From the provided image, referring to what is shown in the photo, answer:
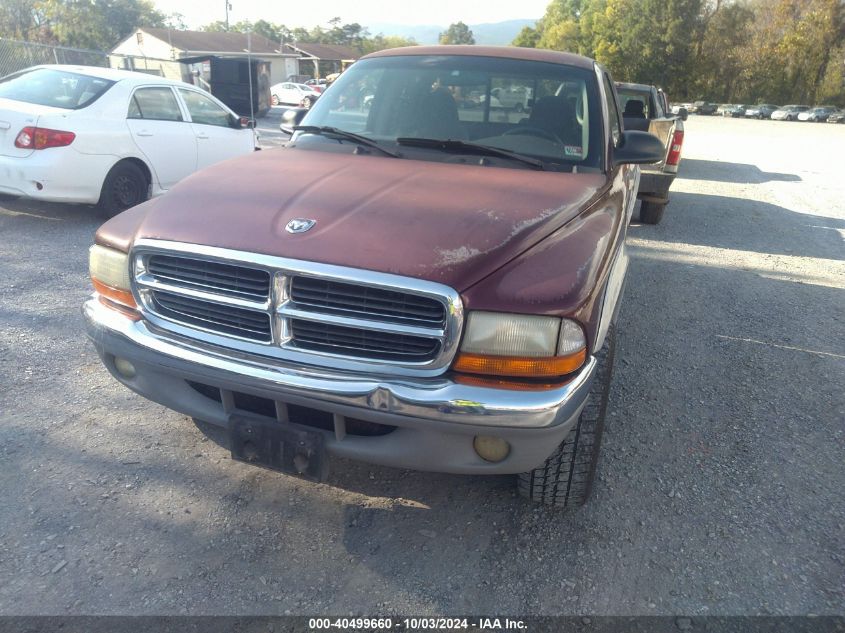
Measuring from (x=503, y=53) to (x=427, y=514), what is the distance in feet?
9.14

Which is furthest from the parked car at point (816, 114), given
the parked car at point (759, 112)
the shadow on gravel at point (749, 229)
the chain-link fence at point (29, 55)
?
the chain-link fence at point (29, 55)

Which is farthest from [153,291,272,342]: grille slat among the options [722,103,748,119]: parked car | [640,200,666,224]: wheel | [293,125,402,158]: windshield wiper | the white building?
[722,103,748,119]: parked car

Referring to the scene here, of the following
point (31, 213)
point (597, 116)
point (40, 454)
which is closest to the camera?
point (40, 454)

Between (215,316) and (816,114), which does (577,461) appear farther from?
(816,114)

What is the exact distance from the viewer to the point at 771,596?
2463mm

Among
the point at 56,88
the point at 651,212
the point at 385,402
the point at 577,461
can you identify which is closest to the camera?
the point at 385,402

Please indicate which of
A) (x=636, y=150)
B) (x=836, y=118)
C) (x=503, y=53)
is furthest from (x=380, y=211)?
(x=836, y=118)

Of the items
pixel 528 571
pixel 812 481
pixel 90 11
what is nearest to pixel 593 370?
pixel 528 571

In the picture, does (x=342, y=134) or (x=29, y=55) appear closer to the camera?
(x=342, y=134)

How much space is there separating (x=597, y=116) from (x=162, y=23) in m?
91.9

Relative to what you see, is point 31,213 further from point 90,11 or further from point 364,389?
point 90,11

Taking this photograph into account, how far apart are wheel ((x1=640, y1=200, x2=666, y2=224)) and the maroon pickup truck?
580cm

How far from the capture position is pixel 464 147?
3480mm

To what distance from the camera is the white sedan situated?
6.41 m
